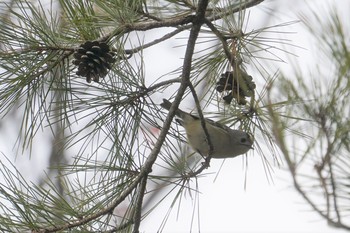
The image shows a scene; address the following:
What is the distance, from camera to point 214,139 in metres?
2.91

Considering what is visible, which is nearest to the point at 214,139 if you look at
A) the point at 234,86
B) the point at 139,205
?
→ the point at 234,86

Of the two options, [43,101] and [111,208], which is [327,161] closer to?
[111,208]

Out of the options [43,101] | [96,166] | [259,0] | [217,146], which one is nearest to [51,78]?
[43,101]

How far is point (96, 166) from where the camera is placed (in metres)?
2.30

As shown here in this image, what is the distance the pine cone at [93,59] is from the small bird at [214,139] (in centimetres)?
58

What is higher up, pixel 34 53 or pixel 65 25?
pixel 65 25

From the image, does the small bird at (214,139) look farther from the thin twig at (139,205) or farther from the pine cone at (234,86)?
the thin twig at (139,205)

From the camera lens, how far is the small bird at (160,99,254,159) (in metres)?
2.78

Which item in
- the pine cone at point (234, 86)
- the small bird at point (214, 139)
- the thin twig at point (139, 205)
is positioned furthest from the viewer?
the small bird at point (214, 139)

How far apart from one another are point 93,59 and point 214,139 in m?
0.88

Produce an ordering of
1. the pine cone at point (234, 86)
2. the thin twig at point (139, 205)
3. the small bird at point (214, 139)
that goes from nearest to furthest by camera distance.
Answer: the thin twig at point (139, 205)
the pine cone at point (234, 86)
the small bird at point (214, 139)

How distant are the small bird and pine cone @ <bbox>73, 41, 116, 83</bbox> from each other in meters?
0.58

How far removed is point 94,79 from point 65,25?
25 cm

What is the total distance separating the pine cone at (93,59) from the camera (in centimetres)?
217
